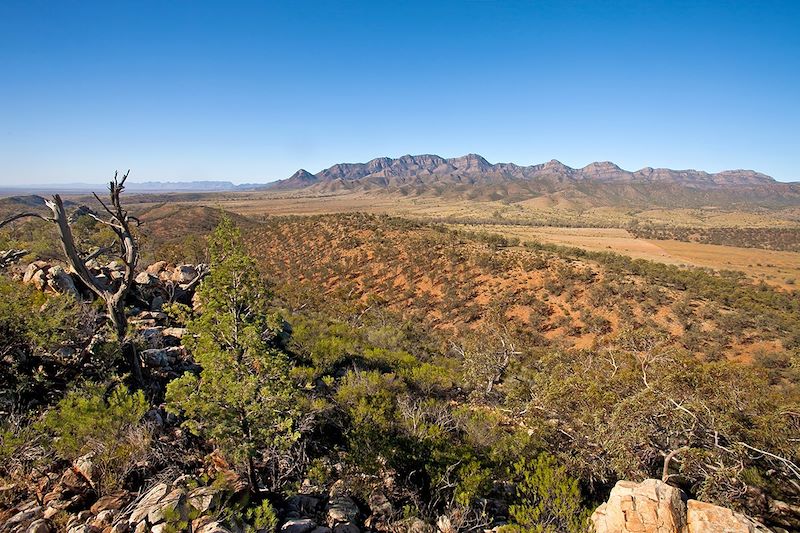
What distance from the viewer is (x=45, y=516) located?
15.3 feet

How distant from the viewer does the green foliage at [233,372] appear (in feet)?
17.3

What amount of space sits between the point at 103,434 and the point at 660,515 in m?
7.69

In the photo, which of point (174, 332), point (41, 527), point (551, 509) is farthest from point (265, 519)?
point (174, 332)

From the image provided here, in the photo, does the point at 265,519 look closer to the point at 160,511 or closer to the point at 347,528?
the point at 160,511

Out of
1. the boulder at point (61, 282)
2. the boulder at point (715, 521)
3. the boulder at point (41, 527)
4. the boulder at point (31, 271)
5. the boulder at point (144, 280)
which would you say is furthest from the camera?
the boulder at point (144, 280)

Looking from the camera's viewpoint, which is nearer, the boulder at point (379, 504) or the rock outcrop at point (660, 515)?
the rock outcrop at point (660, 515)

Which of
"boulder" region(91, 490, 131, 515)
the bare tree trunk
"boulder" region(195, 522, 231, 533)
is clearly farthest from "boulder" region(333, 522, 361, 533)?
the bare tree trunk

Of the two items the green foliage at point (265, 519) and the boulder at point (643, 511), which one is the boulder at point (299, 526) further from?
the boulder at point (643, 511)

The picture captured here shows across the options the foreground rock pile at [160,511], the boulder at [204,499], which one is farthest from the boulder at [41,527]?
the boulder at [204,499]

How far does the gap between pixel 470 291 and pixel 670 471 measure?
64.7ft

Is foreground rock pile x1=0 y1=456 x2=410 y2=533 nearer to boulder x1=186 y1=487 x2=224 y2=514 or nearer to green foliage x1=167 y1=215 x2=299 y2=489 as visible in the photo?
boulder x1=186 y1=487 x2=224 y2=514

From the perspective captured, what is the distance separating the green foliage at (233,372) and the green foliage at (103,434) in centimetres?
82

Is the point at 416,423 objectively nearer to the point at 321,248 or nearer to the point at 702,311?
the point at 702,311

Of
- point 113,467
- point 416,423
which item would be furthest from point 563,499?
point 113,467
